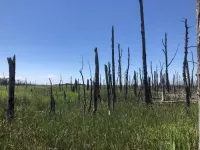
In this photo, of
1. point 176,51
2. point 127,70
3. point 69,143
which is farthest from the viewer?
point 127,70

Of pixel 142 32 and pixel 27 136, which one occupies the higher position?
pixel 142 32

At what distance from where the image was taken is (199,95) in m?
4.03

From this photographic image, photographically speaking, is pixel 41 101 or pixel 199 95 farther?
pixel 41 101

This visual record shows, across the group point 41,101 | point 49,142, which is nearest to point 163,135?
point 49,142

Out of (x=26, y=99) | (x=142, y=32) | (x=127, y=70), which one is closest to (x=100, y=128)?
(x=142, y=32)

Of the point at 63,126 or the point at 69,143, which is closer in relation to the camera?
the point at 69,143

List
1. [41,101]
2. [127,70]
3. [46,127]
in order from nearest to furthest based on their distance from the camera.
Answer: [46,127] → [41,101] → [127,70]

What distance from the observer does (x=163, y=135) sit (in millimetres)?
7113

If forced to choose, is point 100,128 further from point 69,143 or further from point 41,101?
point 41,101

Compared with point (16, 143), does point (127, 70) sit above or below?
above

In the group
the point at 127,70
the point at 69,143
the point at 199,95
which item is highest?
the point at 127,70

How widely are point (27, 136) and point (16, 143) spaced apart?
1.81ft

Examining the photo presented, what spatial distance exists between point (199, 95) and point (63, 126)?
19.4ft

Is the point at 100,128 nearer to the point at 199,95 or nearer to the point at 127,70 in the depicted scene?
the point at 199,95
